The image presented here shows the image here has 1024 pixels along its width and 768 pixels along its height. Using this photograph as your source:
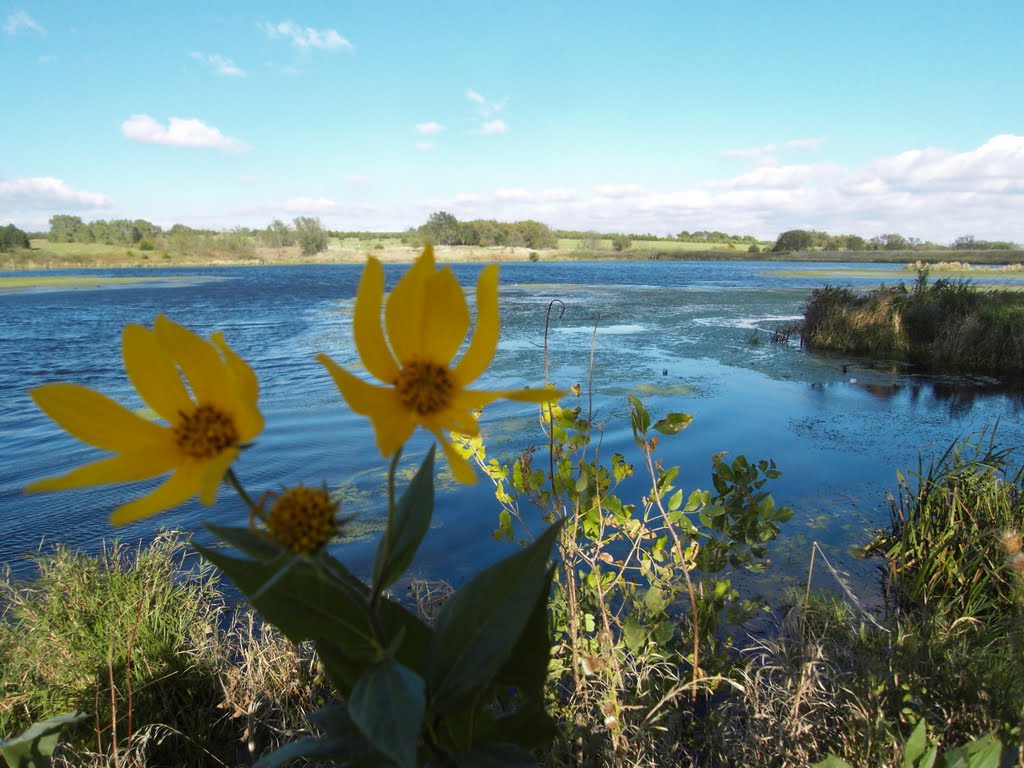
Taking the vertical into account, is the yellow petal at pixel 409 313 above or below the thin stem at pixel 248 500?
above

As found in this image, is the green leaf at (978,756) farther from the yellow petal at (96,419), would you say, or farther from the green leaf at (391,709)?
the yellow petal at (96,419)

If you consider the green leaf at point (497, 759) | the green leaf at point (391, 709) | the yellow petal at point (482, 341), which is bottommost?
the green leaf at point (497, 759)

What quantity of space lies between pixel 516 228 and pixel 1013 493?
285 ft

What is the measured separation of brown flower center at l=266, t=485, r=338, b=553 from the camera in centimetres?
42

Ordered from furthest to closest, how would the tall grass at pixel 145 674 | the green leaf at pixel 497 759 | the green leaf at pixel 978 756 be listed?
the tall grass at pixel 145 674 → the green leaf at pixel 978 756 → the green leaf at pixel 497 759

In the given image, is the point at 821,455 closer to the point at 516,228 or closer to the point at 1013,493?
the point at 1013,493

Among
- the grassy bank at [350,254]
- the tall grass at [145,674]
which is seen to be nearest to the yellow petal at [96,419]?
the tall grass at [145,674]


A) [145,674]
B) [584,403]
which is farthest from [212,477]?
[584,403]

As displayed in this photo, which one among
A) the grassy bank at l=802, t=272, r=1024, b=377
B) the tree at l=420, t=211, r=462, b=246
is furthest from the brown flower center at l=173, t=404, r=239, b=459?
the tree at l=420, t=211, r=462, b=246

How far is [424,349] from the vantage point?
1.76 ft

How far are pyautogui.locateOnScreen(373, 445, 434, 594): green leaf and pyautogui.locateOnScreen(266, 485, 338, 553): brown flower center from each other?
0.09 metres

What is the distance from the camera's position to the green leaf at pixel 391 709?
0.45 m

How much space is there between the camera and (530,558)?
59 centimetres

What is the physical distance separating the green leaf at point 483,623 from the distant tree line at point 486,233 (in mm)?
74724
